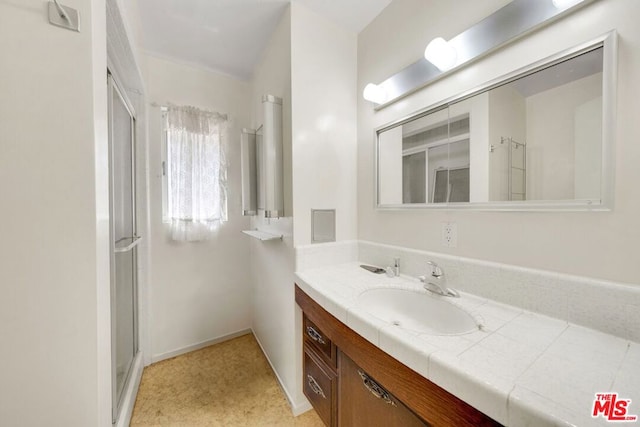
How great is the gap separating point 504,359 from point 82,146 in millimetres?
1331

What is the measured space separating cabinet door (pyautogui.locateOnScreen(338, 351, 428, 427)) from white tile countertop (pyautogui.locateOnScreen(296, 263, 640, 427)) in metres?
0.17

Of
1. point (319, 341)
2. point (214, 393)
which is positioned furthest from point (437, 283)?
point (214, 393)

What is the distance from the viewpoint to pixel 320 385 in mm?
1146

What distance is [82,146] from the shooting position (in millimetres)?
688

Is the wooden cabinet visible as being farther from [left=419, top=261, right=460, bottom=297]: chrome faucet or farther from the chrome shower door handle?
the chrome shower door handle

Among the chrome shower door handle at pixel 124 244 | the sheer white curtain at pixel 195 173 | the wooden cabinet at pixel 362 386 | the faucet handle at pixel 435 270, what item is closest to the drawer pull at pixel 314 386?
the wooden cabinet at pixel 362 386

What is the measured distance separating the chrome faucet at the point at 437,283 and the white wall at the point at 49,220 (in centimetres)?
125

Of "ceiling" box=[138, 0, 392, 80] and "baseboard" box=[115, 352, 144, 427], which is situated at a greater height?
"ceiling" box=[138, 0, 392, 80]

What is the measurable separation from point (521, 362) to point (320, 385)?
2.96ft

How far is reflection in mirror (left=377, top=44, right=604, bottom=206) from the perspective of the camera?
2.45 ft

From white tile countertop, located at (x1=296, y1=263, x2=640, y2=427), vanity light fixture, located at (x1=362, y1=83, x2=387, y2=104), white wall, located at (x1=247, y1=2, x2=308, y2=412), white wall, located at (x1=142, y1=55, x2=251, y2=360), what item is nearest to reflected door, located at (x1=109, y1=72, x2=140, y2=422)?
white wall, located at (x1=142, y1=55, x2=251, y2=360)

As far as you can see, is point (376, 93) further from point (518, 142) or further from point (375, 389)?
point (375, 389)

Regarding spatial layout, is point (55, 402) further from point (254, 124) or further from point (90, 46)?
point (254, 124)

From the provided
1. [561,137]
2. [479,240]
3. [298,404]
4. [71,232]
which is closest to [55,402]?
[71,232]
